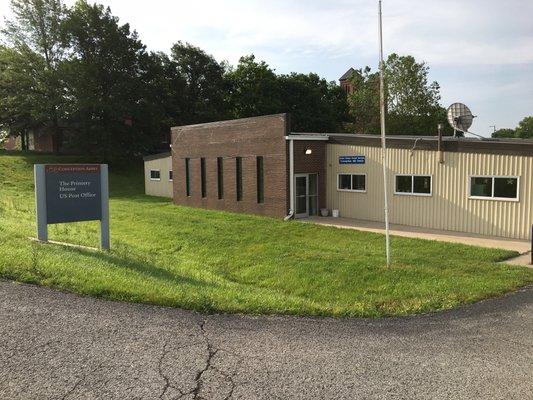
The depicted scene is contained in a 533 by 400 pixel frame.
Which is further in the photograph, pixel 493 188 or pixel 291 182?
pixel 291 182

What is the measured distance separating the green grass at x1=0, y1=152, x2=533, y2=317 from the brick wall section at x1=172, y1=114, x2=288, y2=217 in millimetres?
2034

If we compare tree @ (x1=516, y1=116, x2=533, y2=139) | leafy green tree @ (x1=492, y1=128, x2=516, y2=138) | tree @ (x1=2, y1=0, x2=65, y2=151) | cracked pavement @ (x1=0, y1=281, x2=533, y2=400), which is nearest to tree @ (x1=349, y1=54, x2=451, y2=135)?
tree @ (x1=2, y1=0, x2=65, y2=151)

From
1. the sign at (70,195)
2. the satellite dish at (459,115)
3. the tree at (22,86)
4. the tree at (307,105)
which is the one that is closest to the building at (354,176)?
the satellite dish at (459,115)

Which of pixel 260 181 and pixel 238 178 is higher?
pixel 238 178

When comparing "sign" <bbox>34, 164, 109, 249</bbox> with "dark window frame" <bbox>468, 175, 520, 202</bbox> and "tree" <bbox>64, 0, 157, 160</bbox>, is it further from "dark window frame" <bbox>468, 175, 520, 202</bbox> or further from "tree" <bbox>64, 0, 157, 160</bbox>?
"tree" <bbox>64, 0, 157, 160</bbox>

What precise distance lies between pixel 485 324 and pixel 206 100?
4622 centimetres

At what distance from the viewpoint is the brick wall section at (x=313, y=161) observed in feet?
71.6

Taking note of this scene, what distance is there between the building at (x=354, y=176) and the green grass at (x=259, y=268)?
2651mm

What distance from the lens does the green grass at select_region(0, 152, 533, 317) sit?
7.61m

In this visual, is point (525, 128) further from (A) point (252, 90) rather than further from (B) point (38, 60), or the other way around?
(B) point (38, 60)

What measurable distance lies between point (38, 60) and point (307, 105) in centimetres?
2569

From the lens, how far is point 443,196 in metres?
18.5

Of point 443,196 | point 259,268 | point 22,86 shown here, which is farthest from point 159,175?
point 259,268

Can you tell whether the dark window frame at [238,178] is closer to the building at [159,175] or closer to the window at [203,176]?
the window at [203,176]
